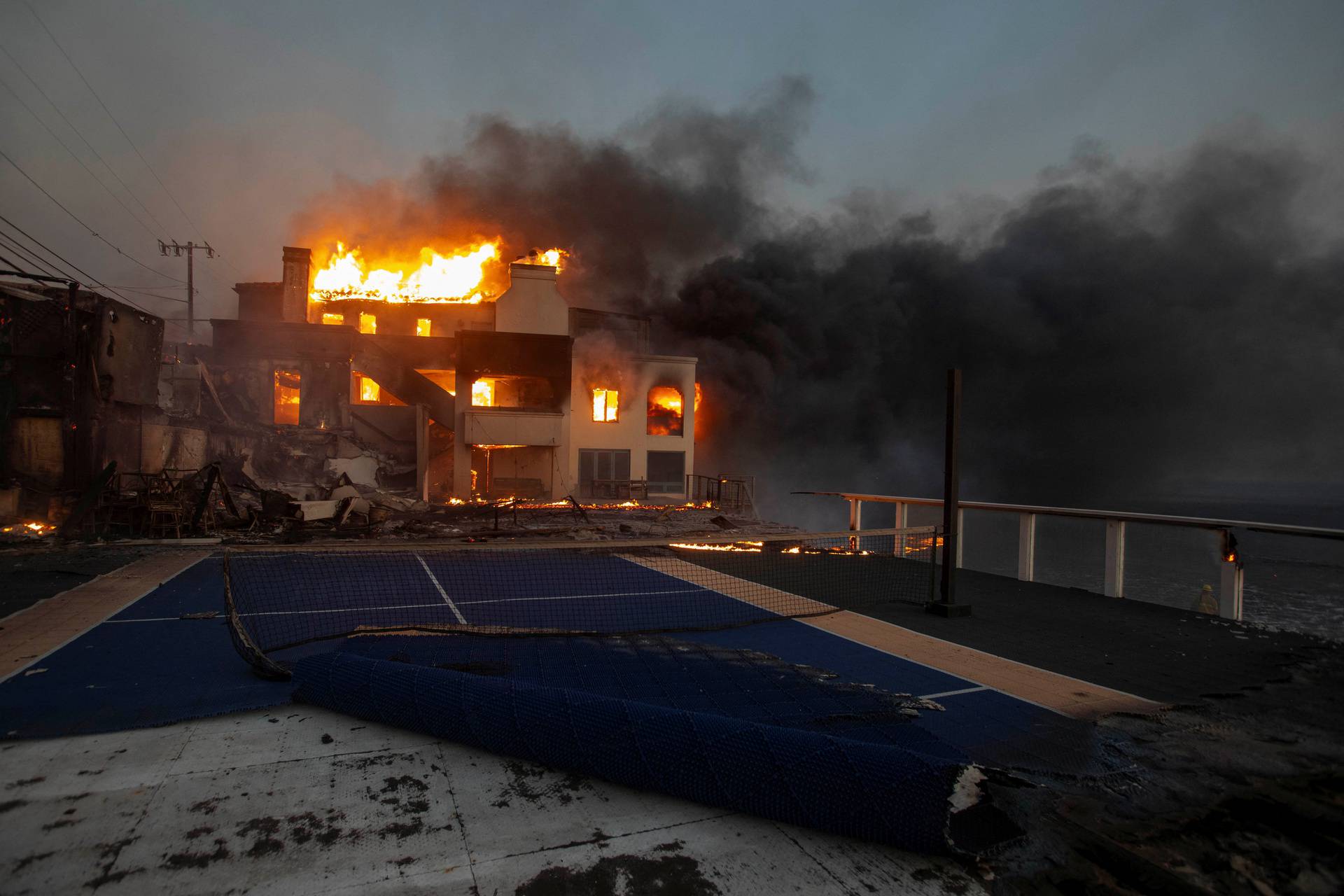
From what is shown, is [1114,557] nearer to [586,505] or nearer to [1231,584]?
[1231,584]

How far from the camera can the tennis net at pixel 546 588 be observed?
23.7 ft

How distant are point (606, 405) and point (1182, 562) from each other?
64914mm

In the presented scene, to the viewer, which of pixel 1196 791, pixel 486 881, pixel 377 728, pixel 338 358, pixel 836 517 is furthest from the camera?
pixel 836 517

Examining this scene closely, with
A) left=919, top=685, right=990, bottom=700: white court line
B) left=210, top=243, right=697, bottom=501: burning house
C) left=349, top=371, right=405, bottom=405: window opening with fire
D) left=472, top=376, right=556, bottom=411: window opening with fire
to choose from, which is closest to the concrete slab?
left=919, top=685, right=990, bottom=700: white court line

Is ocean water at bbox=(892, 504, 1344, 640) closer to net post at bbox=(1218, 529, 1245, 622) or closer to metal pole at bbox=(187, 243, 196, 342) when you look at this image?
net post at bbox=(1218, 529, 1245, 622)

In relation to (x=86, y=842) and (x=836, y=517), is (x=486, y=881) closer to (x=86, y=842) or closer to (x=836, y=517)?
(x=86, y=842)

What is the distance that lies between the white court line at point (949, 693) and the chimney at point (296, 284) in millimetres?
47693

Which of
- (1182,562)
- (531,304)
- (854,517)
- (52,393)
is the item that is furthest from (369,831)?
(1182,562)

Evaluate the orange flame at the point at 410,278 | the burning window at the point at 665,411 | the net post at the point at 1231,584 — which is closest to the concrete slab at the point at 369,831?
the net post at the point at 1231,584

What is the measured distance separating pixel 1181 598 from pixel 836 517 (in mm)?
30548

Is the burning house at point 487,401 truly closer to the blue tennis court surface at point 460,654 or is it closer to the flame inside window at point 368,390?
the flame inside window at point 368,390

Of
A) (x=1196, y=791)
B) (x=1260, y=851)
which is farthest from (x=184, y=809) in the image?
(x=1196, y=791)

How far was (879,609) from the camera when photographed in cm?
887

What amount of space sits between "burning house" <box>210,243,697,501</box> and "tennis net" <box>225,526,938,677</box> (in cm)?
1668
